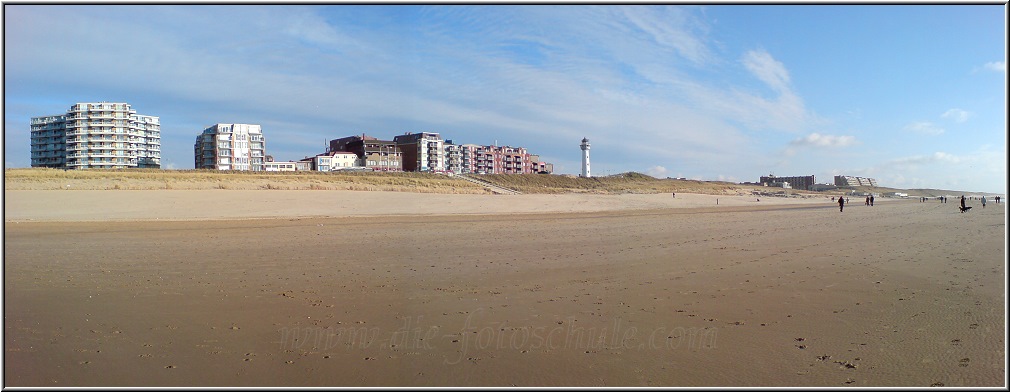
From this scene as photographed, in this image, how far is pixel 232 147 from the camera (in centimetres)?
7725

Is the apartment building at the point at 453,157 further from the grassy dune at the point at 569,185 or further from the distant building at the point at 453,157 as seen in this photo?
the grassy dune at the point at 569,185

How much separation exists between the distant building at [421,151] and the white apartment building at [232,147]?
27489 mm

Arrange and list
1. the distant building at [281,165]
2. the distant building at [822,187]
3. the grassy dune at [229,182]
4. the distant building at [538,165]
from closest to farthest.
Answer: the grassy dune at [229,182]
the distant building at [281,165]
the distant building at [822,187]
the distant building at [538,165]

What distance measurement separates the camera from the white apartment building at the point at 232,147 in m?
76.2

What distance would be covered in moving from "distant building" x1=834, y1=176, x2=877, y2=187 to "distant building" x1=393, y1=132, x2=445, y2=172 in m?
86.2

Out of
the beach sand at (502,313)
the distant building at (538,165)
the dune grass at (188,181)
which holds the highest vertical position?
the distant building at (538,165)

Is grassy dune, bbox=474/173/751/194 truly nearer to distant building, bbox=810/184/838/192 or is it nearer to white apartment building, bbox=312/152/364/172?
white apartment building, bbox=312/152/364/172

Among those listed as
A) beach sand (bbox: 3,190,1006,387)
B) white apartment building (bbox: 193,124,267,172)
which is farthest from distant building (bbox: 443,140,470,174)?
beach sand (bbox: 3,190,1006,387)

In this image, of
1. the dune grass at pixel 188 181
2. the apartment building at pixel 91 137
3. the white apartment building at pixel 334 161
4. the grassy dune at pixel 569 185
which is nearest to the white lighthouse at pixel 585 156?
the grassy dune at pixel 569 185

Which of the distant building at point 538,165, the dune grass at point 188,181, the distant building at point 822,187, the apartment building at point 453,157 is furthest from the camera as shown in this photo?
the distant building at point 538,165

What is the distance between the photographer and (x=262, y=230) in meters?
15.8

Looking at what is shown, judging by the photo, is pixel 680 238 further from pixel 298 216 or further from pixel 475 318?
pixel 298 216

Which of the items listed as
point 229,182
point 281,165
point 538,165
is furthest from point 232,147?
point 538,165

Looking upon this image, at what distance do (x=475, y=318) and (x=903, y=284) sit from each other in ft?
19.9
